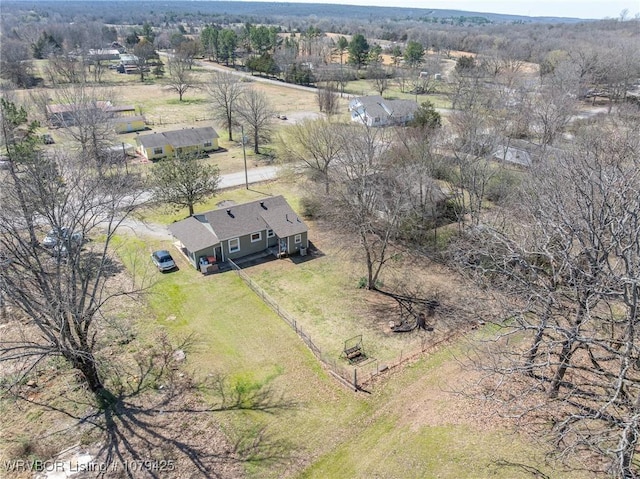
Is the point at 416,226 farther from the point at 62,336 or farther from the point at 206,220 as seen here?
the point at 62,336

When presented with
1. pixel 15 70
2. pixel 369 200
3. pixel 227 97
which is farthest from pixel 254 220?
pixel 15 70

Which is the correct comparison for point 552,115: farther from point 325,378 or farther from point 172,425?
point 172,425

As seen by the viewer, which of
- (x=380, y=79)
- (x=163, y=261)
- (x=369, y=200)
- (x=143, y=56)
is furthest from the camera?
(x=143, y=56)

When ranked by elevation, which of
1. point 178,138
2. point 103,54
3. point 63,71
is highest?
point 103,54

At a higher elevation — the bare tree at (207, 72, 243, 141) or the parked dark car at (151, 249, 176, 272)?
the bare tree at (207, 72, 243, 141)

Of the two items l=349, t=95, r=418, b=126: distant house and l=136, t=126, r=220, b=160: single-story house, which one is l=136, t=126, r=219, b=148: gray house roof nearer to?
l=136, t=126, r=220, b=160: single-story house

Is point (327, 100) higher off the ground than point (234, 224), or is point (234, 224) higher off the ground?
point (327, 100)

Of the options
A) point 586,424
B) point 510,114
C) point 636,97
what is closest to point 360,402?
point 586,424

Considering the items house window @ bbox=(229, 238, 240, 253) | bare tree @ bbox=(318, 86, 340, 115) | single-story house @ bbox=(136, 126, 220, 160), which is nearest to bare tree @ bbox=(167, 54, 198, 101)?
bare tree @ bbox=(318, 86, 340, 115)
